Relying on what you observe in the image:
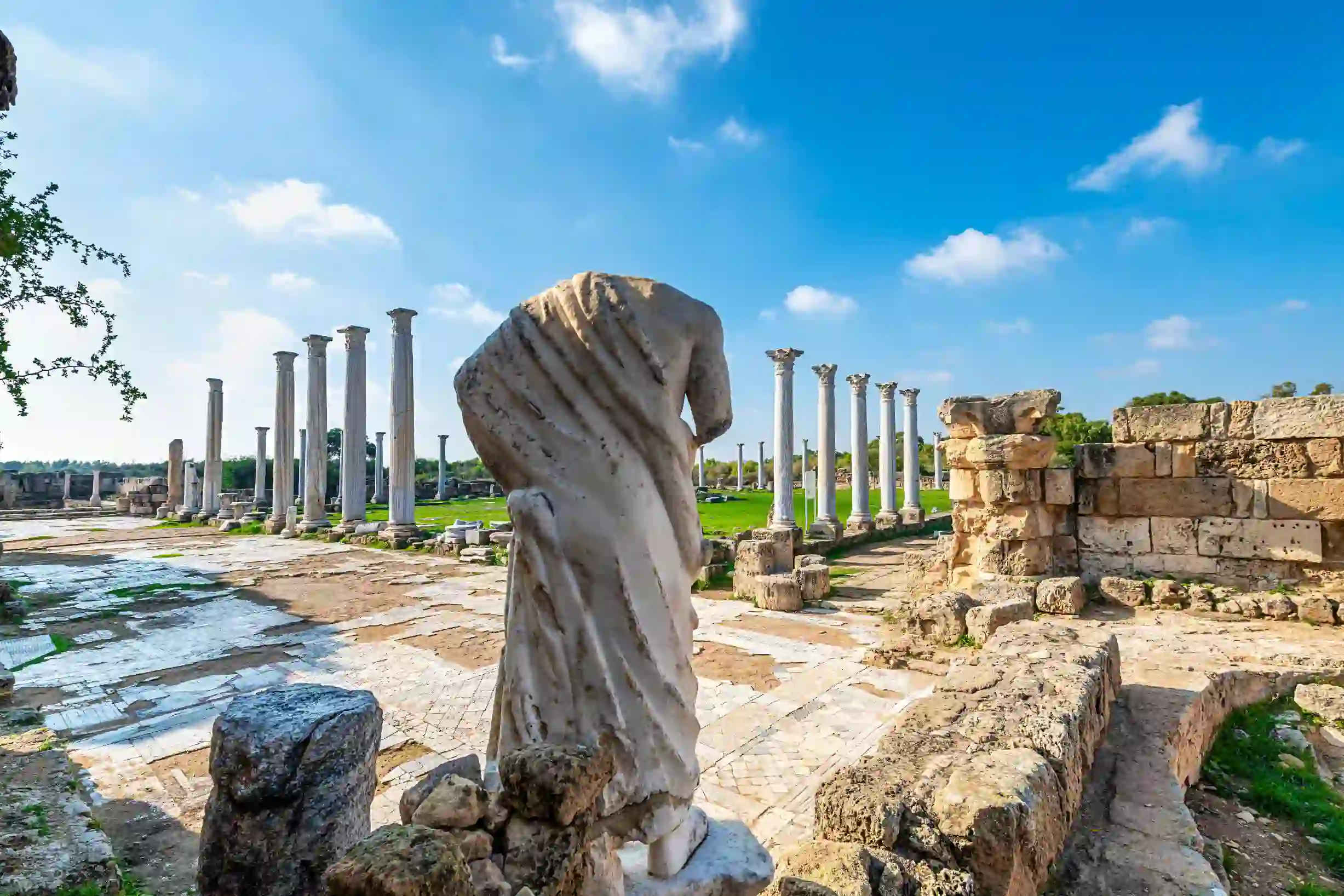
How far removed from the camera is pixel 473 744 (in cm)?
517

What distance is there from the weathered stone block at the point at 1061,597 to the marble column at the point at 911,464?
49.9 ft

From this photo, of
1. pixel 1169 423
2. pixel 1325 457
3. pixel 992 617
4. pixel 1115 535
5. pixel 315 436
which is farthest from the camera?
pixel 315 436

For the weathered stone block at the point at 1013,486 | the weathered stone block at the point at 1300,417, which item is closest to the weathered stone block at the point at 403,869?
the weathered stone block at the point at 1013,486

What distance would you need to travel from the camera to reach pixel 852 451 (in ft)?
74.1

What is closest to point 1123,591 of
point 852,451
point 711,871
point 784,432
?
point 711,871

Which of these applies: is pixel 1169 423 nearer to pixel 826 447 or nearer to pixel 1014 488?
pixel 1014 488

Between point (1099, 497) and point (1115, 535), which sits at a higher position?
point (1099, 497)

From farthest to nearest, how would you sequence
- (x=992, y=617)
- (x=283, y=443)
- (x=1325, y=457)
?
(x=283, y=443)
(x=1325, y=457)
(x=992, y=617)

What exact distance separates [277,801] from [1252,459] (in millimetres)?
9792

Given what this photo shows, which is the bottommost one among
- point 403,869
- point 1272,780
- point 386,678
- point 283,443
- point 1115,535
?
point 386,678

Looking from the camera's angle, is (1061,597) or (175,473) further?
(175,473)

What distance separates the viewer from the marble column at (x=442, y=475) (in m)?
42.4

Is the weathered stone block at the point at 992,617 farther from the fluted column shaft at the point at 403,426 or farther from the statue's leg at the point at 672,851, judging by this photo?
the fluted column shaft at the point at 403,426

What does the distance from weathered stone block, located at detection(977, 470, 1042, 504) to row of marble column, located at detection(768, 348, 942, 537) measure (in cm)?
740
